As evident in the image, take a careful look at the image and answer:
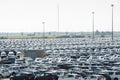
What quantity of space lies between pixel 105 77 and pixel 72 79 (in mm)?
2316

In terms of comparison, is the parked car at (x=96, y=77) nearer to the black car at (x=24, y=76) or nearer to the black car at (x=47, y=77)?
the black car at (x=47, y=77)

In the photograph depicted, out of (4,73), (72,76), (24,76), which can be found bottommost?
(4,73)

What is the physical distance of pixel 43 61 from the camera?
46.1 meters

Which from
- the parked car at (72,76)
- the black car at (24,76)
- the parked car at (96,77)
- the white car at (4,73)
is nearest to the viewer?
the parked car at (96,77)

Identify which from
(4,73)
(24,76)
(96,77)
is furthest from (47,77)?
(4,73)

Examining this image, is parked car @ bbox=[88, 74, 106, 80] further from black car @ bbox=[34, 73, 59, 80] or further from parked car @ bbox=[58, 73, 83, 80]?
black car @ bbox=[34, 73, 59, 80]

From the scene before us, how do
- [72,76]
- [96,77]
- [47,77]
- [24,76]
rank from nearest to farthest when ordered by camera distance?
1. [96,77]
2. [72,76]
3. [47,77]
4. [24,76]

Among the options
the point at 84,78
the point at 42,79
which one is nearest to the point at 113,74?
the point at 84,78

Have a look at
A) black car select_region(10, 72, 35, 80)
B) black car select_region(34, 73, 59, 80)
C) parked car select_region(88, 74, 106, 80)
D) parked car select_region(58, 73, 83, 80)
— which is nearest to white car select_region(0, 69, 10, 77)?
black car select_region(10, 72, 35, 80)

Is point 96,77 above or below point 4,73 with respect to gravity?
above

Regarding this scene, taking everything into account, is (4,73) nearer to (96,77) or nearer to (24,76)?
(24,76)

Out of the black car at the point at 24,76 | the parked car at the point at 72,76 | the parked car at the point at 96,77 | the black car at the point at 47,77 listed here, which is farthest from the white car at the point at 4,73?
the parked car at the point at 96,77

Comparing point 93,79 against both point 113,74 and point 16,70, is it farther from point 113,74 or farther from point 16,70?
point 16,70

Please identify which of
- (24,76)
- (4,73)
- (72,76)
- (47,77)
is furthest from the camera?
(4,73)
